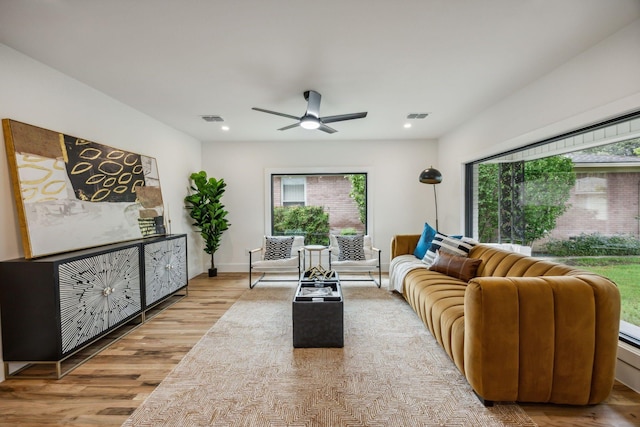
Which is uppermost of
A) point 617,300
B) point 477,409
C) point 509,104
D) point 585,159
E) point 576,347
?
point 509,104

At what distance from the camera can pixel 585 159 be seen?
8.69ft

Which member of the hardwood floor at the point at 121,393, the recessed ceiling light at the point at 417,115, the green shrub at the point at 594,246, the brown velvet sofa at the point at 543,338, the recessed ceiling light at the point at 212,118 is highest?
the recessed ceiling light at the point at 212,118

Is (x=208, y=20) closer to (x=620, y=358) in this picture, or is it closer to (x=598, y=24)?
(x=598, y=24)

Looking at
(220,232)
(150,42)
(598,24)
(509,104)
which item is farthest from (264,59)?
(220,232)

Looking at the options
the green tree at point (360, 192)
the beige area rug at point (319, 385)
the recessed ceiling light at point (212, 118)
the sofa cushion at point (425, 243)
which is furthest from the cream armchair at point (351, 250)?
the recessed ceiling light at point (212, 118)

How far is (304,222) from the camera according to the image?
227 inches

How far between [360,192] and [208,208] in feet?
9.45

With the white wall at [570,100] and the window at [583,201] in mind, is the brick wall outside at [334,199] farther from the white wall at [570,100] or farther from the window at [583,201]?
the window at [583,201]

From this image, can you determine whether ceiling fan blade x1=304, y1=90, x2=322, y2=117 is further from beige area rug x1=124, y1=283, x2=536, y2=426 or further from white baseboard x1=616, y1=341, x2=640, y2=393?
white baseboard x1=616, y1=341, x2=640, y2=393

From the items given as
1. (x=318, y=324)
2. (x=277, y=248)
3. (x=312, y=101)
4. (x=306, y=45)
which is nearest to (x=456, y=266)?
(x=318, y=324)

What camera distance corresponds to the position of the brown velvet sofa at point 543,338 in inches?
67.0

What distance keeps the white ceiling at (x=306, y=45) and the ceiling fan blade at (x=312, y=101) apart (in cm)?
7

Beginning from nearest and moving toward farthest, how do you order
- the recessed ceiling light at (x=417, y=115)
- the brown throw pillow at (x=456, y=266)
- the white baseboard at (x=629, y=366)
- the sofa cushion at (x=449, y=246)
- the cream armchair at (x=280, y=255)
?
the white baseboard at (x=629, y=366)
the brown throw pillow at (x=456, y=266)
the sofa cushion at (x=449, y=246)
the recessed ceiling light at (x=417, y=115)
the cream armchair at (x=280, y=255)

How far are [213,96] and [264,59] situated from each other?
112cm
